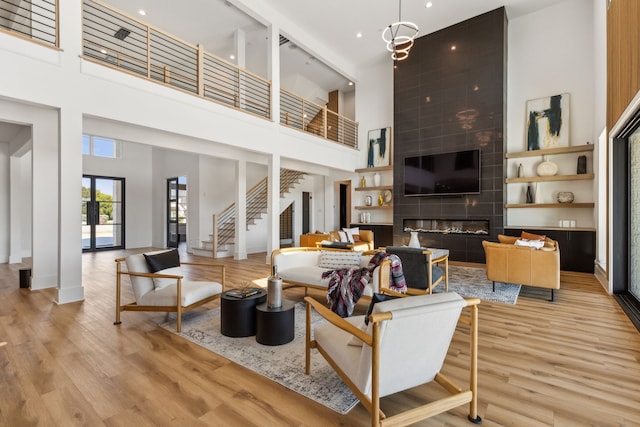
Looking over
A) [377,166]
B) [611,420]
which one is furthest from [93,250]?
[611,420]

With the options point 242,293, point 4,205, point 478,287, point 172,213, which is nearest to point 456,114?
point 478,287

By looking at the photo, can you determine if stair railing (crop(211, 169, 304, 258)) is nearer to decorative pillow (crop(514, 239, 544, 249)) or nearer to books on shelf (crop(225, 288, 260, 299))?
books on shelf (crop(225, 288, 260, 299))

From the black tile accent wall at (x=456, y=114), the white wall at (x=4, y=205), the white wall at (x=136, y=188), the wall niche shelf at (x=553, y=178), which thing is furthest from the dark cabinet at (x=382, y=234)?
the white wall at (x=4, y=205)

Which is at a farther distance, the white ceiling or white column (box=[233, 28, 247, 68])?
white column (box=[233, 28, 247, 68])

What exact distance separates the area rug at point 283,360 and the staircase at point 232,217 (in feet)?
17.7

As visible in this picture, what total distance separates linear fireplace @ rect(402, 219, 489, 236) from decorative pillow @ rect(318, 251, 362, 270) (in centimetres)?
458

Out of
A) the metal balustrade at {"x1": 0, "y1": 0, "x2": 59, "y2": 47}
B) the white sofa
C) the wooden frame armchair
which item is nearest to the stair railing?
the white sofa

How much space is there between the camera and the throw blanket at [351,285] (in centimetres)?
333

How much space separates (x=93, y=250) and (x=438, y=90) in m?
11.4

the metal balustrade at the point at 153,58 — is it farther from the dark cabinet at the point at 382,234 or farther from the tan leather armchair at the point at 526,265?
the tan leather armchair at the point at 526,265

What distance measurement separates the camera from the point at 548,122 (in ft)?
23.6

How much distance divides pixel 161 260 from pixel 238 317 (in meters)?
1.34

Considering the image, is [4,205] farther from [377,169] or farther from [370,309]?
[377,169]

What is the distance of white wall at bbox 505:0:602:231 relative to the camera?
6883 millimetres
